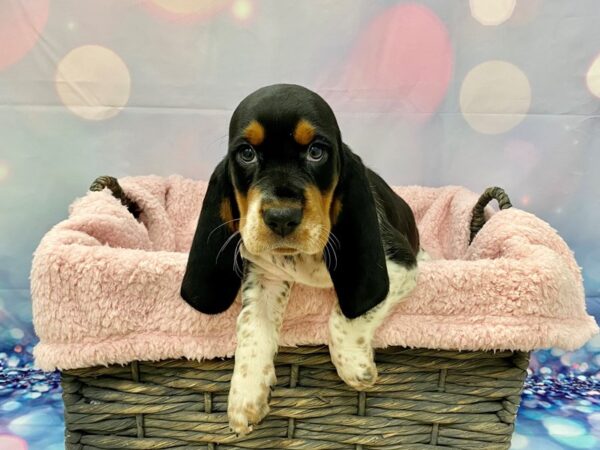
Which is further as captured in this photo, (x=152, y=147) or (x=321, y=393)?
(x=152, y=147)

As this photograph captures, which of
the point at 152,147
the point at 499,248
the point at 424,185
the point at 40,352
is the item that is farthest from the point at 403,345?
the point at 152,147

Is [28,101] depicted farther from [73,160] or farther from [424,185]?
[424,185]

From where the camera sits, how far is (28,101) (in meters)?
3.48

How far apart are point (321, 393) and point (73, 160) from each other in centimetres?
237

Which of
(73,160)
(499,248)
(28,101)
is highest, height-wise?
(28,101)

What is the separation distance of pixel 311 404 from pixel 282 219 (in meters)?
0.76

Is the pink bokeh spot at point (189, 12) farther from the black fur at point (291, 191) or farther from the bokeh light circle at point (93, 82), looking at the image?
the black fur at point (291, 191)

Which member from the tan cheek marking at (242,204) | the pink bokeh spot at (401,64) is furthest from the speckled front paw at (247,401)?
the pink bokeh spot at (401,64)

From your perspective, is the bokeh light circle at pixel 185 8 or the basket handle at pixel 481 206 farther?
the bokeh light circle at pixel 185 8

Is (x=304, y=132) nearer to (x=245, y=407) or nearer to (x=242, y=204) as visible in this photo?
(x=242, y=204)

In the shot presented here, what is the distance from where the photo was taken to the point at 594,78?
3422 mm

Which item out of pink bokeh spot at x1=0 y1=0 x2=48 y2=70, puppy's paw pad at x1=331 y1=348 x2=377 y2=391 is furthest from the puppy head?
pink bokeh spot at x1=0 y1=0 x2=48 y2=70

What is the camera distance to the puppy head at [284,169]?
1.78m

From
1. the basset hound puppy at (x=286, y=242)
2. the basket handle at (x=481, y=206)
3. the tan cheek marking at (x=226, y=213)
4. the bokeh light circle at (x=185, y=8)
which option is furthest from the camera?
the bokeh light circle at (x=185, y=8)
